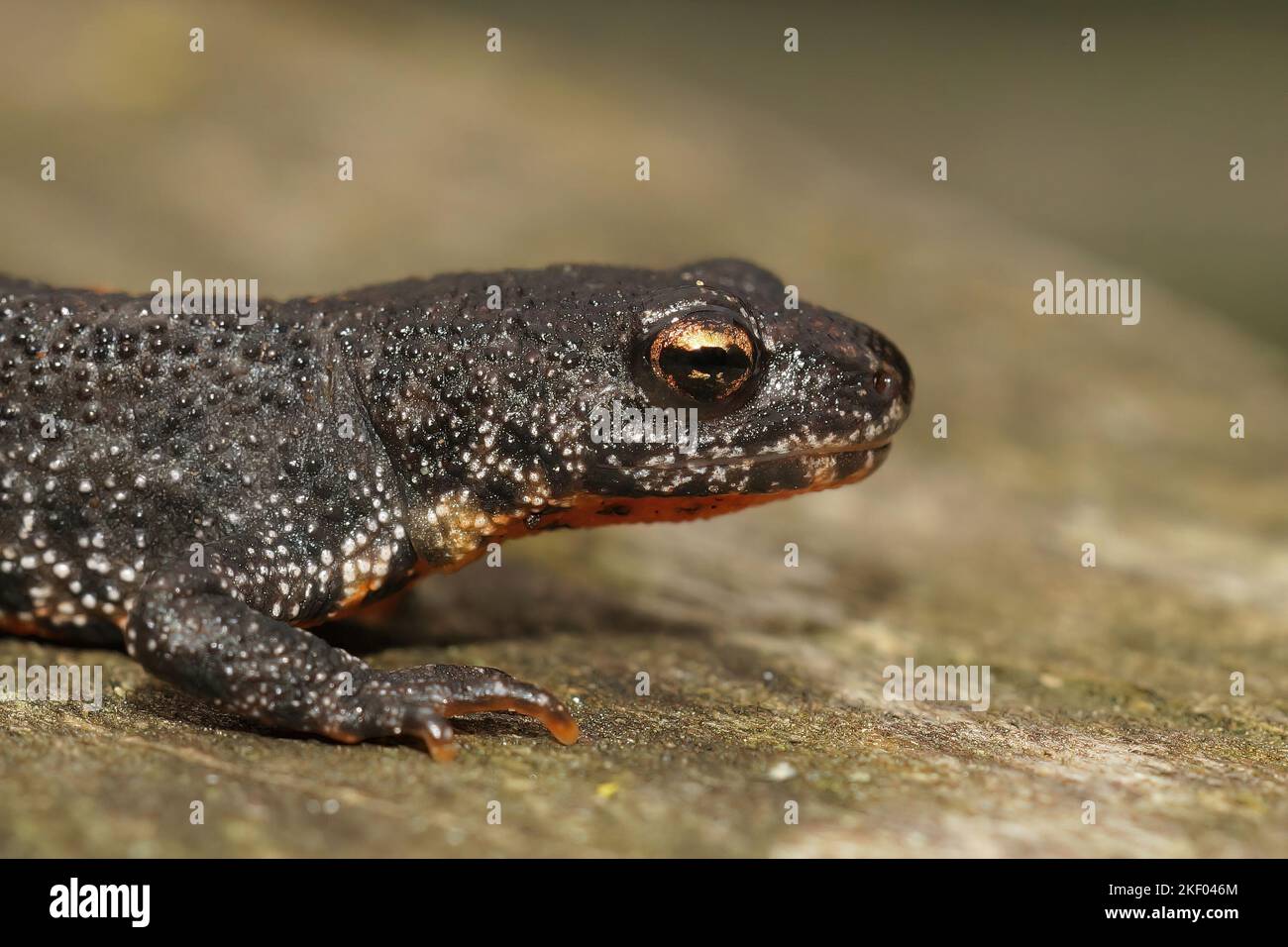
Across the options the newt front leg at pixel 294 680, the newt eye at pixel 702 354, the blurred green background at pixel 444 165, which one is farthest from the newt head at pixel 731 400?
the blurred green background at pixel 444 165

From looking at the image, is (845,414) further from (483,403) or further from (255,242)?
(255,242)

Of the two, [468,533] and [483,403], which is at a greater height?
[483,403]

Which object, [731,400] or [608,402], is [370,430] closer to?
[608,402]

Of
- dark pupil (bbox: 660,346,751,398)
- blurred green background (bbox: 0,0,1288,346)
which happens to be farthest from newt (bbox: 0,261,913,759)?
blurred green background (bbox: 0,0,1288,346)

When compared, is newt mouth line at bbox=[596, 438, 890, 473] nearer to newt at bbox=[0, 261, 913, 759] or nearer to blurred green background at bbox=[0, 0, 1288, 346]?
newt at bbox=[0, 261, 913, 759]

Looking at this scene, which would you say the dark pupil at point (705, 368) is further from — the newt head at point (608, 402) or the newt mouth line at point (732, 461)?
the newt mouth line at point (732, 461)

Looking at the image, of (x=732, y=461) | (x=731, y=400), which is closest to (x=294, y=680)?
(x=732, y=461)
